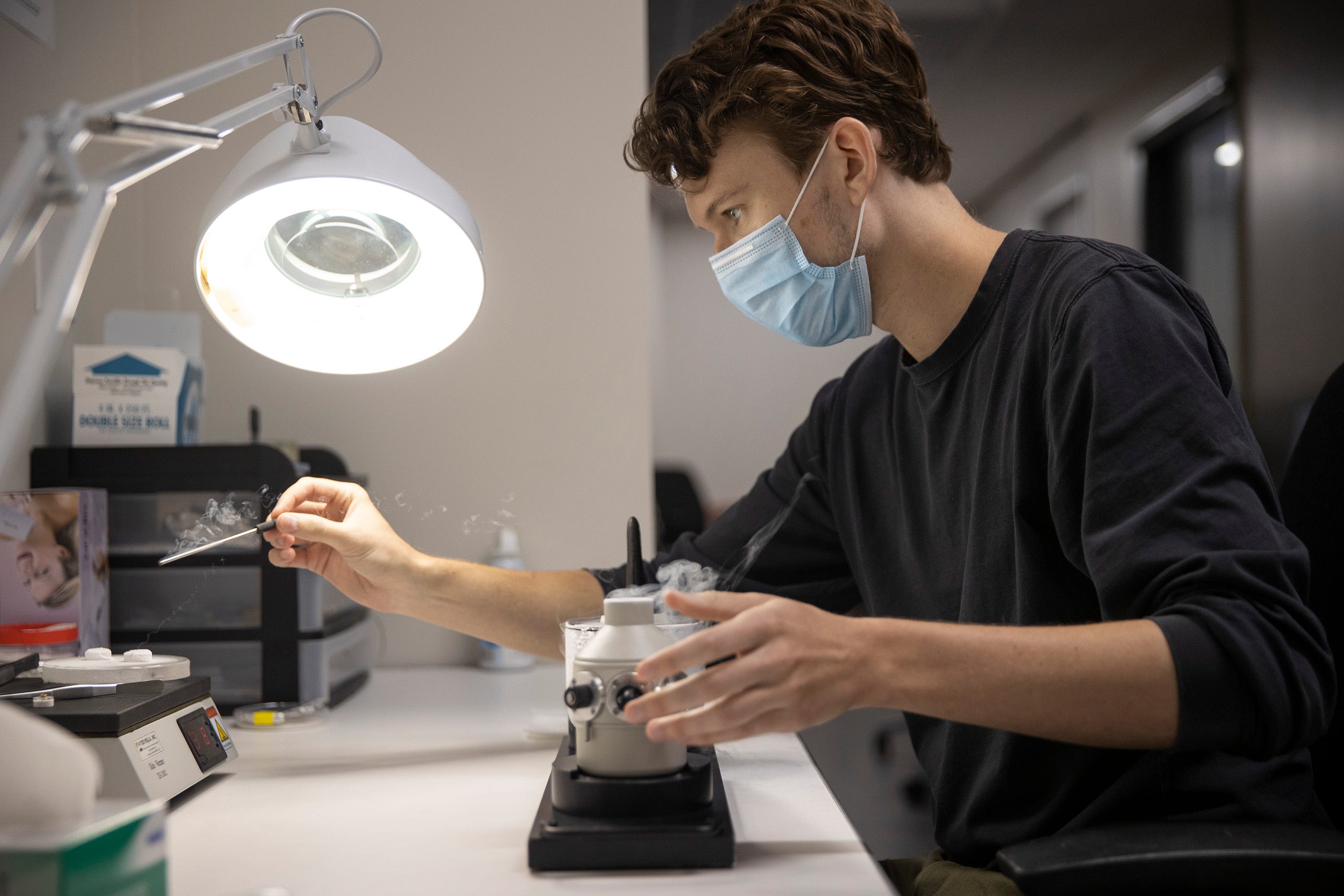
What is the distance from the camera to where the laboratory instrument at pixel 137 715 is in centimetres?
86

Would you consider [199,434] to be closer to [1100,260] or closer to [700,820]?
[700,820]

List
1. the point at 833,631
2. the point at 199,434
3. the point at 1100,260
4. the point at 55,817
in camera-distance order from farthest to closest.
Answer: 1. the point at 199,434
2. the point at 1100,260
3. the point at 833,631
4. the point at 55,817

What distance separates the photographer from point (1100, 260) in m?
0.95

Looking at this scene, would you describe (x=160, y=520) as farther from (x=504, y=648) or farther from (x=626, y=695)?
(x=626, y=695)

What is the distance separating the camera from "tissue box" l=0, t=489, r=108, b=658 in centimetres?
121

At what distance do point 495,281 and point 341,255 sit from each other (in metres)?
0.68

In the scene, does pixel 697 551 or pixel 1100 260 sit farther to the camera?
pixel 697 551

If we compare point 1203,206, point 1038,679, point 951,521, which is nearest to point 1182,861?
point 1038,679

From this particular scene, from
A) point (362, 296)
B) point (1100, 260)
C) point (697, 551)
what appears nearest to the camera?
→ point (1100, 260)

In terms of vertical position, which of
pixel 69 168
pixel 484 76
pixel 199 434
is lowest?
pixel 199 434

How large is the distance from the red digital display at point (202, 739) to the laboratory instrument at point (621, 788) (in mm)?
411

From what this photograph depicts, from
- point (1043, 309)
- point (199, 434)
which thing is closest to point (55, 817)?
point (1043, 309)

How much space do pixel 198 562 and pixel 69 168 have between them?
919mm

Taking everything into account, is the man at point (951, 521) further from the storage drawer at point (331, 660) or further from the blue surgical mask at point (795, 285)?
the storage drawer at point (331, 660)
